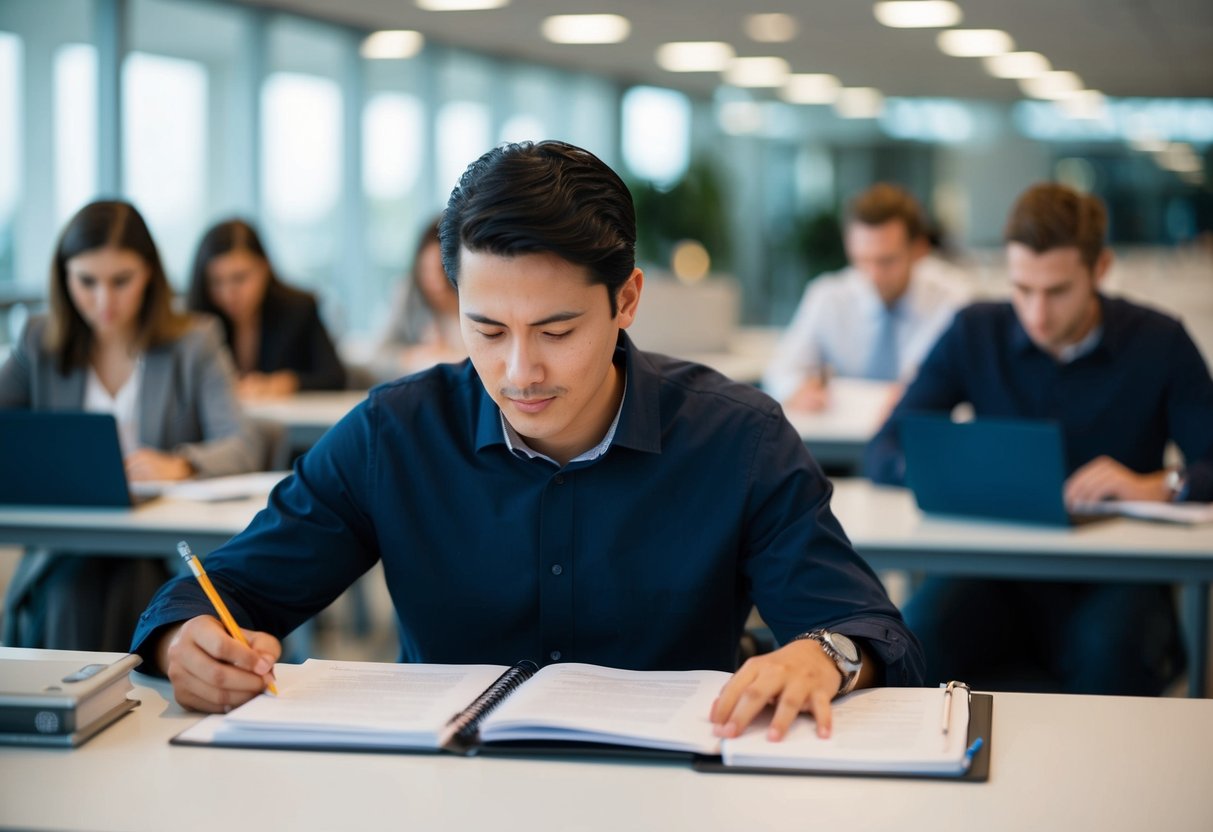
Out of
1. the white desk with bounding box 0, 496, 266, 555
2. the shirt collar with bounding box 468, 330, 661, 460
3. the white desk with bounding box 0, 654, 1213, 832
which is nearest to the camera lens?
the white desk with bounding box 0, 654, 1213, 832

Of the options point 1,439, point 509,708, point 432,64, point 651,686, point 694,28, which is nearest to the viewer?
point 509,708

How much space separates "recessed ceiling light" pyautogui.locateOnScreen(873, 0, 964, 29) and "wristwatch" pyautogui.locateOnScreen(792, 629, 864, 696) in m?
6.54

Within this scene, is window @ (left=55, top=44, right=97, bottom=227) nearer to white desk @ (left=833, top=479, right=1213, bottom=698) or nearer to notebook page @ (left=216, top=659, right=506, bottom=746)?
white desk @ (left=833, top=479, right=1213, bottom=698)

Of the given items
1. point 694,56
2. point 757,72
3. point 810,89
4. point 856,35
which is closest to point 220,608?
point 856,35

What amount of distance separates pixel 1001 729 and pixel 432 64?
884cm

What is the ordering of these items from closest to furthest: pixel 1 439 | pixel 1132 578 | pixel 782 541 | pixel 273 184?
pixel 782 541 < pixel 1132 578 < pixel 1 439 < pixel 273 184

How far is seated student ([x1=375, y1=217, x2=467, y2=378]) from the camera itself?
A: 510 centimetres

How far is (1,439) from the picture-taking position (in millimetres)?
2604

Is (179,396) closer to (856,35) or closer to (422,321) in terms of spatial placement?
(422,321)

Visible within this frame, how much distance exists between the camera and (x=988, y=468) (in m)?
2.52

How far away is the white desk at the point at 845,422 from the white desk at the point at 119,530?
148 centimetres

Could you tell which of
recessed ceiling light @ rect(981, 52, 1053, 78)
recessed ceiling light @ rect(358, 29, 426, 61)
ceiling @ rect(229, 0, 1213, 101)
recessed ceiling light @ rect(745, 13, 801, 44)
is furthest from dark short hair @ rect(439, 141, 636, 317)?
recessed ceiling light @ rect(981, 52, 1053, 78)

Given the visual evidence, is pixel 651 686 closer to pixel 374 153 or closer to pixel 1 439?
pixel 1 439

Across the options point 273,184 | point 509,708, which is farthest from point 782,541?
point 273,184
